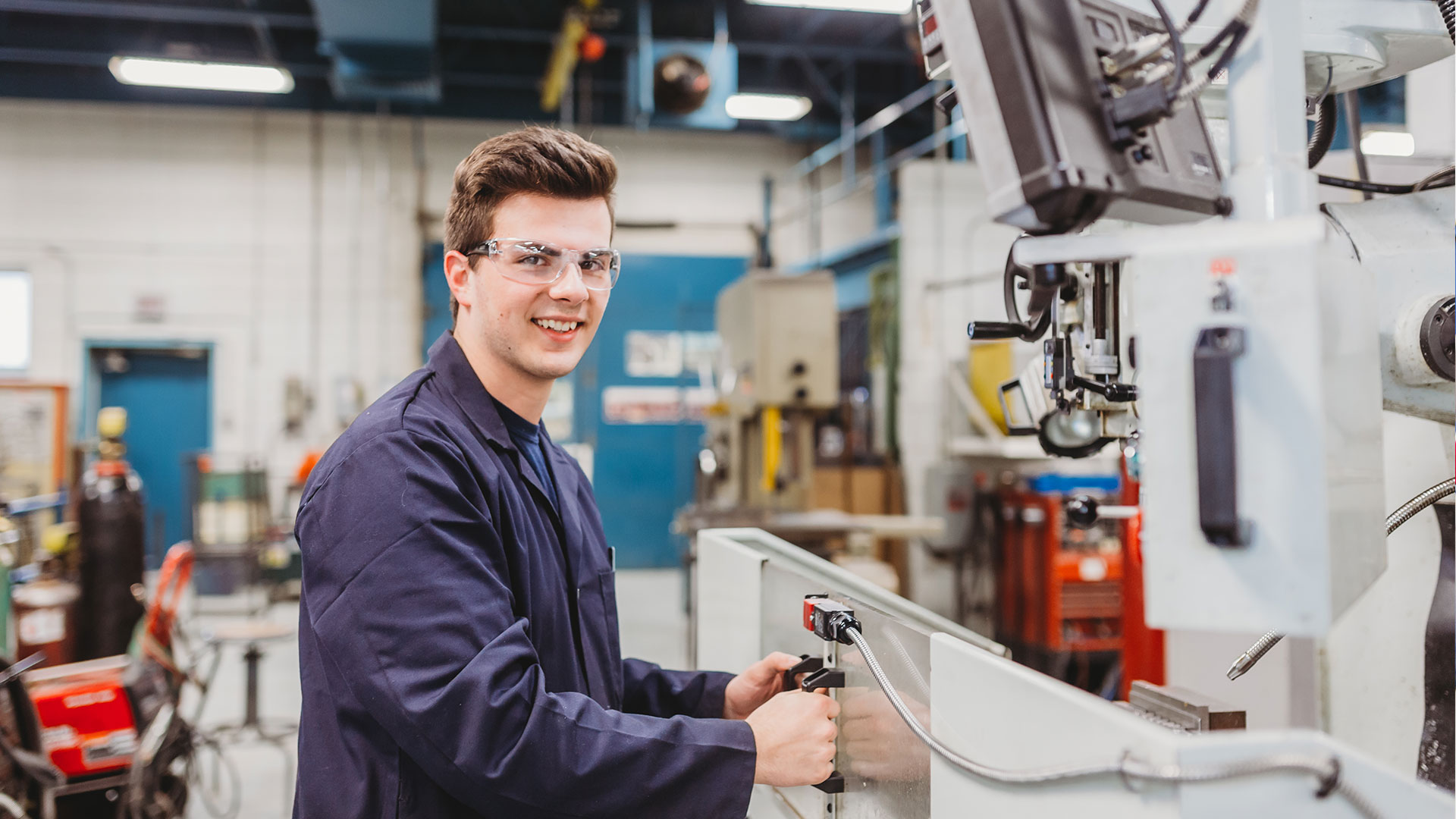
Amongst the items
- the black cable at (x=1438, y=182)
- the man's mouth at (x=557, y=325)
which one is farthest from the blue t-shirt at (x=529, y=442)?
the black cable at (x=1438, y=182)

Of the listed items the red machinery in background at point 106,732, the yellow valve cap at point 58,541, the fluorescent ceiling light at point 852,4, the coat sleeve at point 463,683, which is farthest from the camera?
the fluorescent ceiling light at point 852,4

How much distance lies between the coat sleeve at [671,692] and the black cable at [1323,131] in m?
0.99

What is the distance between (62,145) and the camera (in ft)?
22.2

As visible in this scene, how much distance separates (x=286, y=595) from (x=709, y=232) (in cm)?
403

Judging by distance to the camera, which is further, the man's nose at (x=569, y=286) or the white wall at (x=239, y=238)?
the white wall at (x=239, y=238)

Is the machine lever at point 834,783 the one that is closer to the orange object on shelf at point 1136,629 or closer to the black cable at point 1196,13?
the black cable at point 1196,13

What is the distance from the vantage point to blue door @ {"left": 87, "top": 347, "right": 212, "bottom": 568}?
6809mm

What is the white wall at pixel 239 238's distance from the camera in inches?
A: 264

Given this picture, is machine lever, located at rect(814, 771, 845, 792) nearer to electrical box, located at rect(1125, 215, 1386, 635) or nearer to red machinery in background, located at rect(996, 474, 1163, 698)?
electrical box, located at rect(1125, 215, 1386, 635)

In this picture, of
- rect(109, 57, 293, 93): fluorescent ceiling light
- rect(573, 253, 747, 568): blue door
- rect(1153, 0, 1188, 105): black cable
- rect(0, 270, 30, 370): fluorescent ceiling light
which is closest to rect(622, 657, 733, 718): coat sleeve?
rect(1153, 0, 1188, 105): black cable

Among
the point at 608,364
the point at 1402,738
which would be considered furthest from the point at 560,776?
the point at 608,364

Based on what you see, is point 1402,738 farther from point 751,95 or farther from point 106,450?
point 751,95

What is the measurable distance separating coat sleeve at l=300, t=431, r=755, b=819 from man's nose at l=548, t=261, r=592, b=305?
307 mm

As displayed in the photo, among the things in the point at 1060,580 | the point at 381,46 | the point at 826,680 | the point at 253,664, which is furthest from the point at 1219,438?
the point at 381,46
